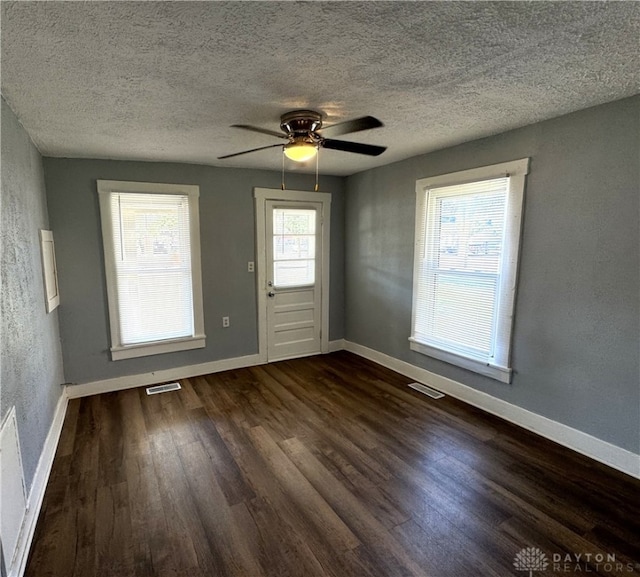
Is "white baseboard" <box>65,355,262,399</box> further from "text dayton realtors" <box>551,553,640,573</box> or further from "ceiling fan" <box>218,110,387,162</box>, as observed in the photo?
"text dayton realtors" <box>551,553,640,573</box>

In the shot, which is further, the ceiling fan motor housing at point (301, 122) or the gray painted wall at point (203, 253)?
the gray painted wall at point (203, 253)

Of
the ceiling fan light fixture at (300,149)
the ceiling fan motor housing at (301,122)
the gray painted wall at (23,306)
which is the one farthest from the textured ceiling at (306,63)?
the gray painted wall at (23,306)

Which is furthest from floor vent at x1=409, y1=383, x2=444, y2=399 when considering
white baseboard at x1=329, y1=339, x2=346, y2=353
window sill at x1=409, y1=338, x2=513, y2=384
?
white baseboard at x1=329, y1=339, x2=346, y2=353

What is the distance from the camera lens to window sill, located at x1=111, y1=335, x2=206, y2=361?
3.66 meters

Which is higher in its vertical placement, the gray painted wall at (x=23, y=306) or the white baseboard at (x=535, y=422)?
the gray painted wall at (x=23, y=306)

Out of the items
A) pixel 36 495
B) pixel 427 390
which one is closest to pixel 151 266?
pixel 36 495

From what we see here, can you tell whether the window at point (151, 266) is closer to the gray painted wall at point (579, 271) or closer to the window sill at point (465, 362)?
the window sill at point (465, 362)

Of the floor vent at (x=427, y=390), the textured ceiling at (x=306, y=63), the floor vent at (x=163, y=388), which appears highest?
the textured ceiling at (x=306, y=63)

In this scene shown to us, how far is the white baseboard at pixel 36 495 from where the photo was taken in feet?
5.36

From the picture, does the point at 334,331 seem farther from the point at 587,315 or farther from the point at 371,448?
the point at 587,315

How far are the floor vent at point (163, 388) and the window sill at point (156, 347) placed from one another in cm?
35

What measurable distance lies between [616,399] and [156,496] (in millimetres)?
2963

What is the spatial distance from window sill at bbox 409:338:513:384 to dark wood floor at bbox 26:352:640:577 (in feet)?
1.22

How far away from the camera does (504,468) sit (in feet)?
7.83
